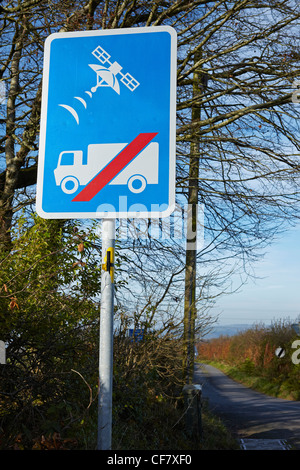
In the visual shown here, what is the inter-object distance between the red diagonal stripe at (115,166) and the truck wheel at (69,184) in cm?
4

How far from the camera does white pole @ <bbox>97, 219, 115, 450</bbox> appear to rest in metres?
2.52

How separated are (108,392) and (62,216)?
89 centimetres

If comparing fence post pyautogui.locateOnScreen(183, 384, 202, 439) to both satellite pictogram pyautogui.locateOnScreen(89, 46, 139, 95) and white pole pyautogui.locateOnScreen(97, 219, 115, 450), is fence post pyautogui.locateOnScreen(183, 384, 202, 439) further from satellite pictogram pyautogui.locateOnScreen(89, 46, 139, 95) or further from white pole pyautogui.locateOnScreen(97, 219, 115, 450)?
satellite pictogram pyautogui.locateOnScreen(89, 46, 139, 95)

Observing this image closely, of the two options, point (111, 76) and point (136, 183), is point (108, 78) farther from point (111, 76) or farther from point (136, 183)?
point (136, 183)

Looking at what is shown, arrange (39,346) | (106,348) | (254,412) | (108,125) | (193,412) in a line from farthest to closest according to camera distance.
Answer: (254,412), (193,412), (39,346), (108,125), (106,348)

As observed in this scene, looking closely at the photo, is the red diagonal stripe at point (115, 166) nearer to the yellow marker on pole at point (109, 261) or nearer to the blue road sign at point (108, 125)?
A: the blue road sign at point (108, 125)

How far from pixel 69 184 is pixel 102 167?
0.63ft

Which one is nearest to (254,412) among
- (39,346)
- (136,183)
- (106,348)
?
(39,346)

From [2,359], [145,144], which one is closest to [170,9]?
[2,359]

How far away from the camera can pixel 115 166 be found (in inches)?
102

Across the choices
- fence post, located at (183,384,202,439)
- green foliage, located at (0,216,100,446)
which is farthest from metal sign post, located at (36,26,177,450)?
fence post, located at (183,384,202,439)

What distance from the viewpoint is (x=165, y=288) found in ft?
32.1
